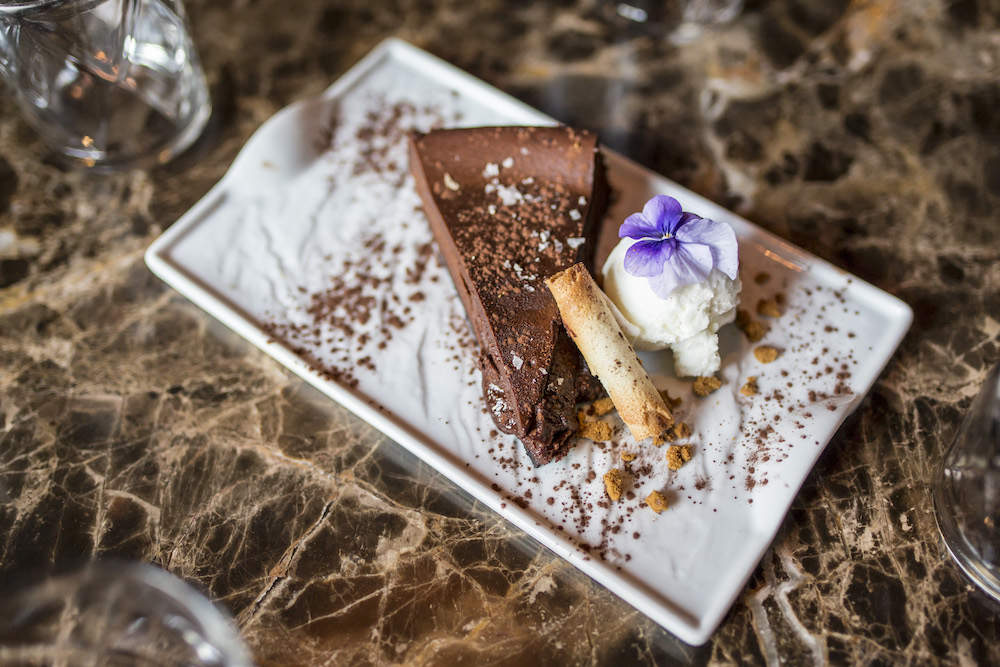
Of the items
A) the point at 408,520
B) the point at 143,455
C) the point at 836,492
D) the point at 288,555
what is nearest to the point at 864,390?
the point at 836,492

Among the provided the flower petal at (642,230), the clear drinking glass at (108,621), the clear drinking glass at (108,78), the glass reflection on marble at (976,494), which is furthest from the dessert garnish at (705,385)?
the clear drinking glass at (108,78)

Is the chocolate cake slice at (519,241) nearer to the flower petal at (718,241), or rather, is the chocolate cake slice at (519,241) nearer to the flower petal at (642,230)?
the flower petal at (642,230)

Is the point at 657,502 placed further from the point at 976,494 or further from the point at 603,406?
the point at 976,494

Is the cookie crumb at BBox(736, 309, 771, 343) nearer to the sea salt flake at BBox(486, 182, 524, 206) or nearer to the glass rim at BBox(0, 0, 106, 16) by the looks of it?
the sea salt flake at BBox(486, 182, 524, 206)

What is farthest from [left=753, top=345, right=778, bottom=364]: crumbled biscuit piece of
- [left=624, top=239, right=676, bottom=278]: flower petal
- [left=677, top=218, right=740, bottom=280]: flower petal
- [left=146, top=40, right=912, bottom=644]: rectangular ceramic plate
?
[left=624, top=239, right=676, bottom=278]: flower petal

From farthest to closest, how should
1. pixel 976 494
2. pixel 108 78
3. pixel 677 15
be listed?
pixel 677 15 → pixel 108 78 → pixel 976 494

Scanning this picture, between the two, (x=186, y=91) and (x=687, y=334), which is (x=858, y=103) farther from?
(x=186, y=91)

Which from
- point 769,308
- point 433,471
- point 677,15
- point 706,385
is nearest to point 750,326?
point 769,308
